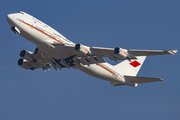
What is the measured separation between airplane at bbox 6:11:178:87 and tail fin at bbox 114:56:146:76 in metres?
2.39

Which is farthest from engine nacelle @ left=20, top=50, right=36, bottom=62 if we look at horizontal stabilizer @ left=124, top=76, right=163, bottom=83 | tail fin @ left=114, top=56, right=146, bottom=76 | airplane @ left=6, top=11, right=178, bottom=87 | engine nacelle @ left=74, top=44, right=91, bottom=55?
horizontal stabilizer @ left=124, top=76, right=163, bottom=83

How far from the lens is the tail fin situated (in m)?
A: 48.8

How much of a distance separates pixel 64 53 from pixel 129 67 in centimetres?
1483

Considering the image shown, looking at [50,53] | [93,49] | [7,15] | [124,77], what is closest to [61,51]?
[50,53]

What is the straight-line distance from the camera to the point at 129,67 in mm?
50031

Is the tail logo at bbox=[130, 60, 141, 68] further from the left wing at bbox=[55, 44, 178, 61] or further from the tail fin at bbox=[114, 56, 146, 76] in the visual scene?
the left wing at bbox=[55, 44, 178, 61]

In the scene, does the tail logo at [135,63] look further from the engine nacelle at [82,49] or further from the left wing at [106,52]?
the engine nacelle at [82,49]

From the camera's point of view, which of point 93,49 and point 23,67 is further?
point 23,67

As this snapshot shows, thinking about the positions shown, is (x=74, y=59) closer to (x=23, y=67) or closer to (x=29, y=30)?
(x=29, y=30)

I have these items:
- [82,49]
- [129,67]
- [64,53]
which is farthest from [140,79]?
[64,53]

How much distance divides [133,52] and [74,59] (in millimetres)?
8510

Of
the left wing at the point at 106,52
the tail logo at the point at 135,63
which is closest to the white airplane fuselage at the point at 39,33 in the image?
the left wing at the point at 106,52

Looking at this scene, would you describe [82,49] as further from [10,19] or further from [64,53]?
[10,19]

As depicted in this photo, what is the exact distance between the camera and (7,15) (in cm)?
3778
